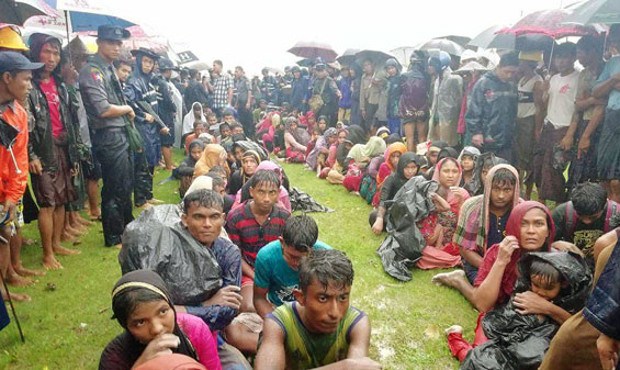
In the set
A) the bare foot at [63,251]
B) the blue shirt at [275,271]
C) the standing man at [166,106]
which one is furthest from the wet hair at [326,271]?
the standing man at [166,106]

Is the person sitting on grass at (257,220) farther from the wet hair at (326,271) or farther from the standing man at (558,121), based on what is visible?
the standing man at (558,121)

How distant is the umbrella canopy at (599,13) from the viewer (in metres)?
4.63

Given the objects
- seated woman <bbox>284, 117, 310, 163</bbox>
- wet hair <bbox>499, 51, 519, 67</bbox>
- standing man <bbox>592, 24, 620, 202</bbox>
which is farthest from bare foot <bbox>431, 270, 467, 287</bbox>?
seated woman <bbox>284, 117, 310, 163</bbox>

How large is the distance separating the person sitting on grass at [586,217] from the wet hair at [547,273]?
963mm

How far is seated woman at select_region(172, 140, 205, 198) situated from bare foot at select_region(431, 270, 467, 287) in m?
4.16

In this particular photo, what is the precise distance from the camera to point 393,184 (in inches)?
251

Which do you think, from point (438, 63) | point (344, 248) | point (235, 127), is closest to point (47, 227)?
point (344, 248)

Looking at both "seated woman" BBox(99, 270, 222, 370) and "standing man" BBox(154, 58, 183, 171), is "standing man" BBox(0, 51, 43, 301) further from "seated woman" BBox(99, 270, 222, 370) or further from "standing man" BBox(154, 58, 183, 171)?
A: "standing man" BBox(154, 58, 183, 171)

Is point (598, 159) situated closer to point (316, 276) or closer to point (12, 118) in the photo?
point (316, 276)

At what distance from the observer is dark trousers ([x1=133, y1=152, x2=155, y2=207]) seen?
6.78 meters

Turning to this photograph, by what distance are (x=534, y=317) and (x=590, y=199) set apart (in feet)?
4.36

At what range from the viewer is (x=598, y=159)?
519 centimetres

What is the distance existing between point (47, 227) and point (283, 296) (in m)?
2.92

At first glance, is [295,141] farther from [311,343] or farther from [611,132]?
[311,343]
